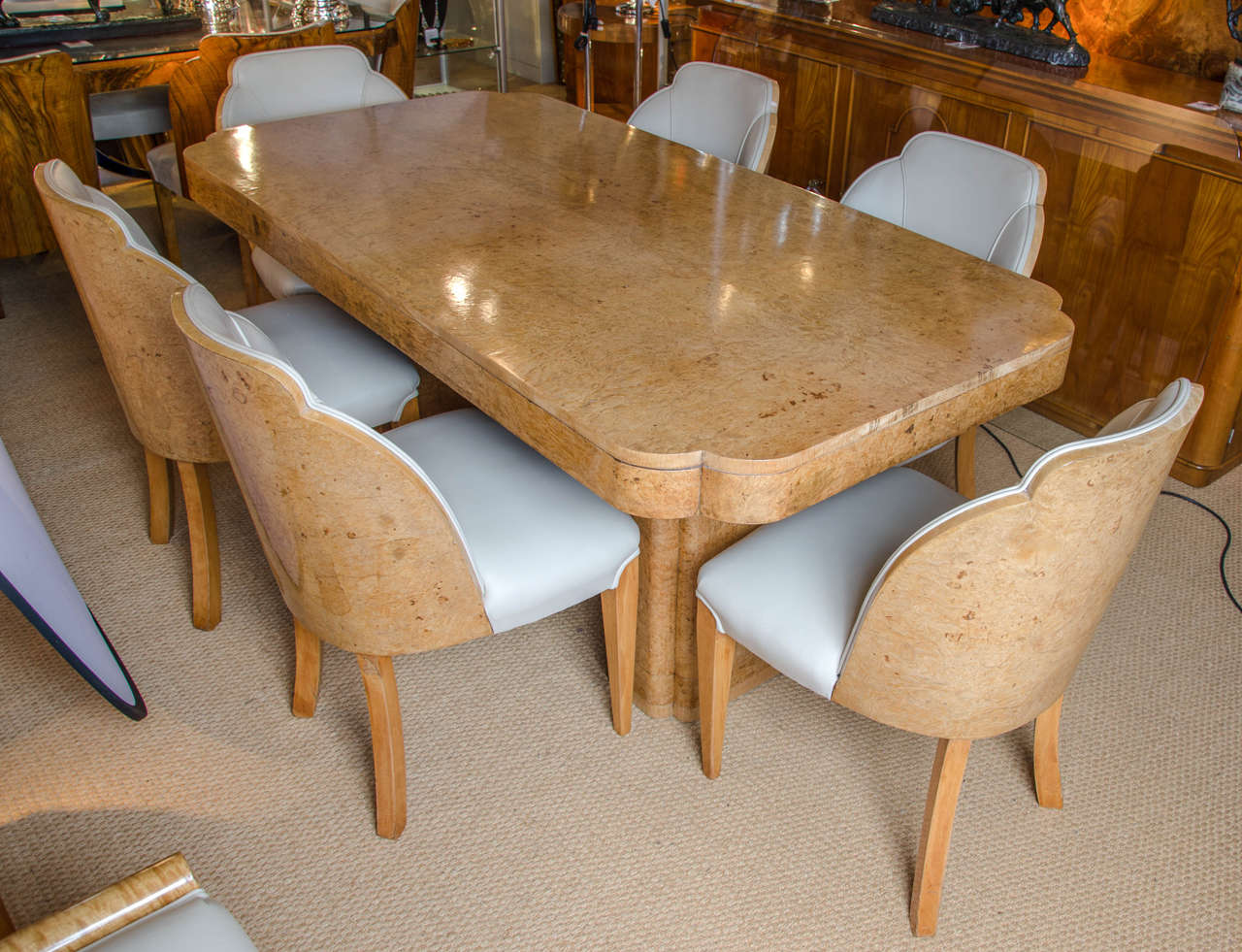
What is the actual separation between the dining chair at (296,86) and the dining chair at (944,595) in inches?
61.4

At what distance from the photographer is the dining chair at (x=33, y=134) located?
286 cm

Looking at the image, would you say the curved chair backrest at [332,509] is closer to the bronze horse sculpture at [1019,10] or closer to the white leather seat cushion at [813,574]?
the white leather seat cushion at [813,574]

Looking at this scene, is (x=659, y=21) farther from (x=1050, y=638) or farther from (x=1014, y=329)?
(x=1050, y=638)

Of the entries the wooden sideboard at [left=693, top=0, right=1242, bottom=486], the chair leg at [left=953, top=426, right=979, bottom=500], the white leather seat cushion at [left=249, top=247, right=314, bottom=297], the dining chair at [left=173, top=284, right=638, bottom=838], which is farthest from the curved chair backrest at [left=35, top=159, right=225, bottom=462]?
the wooden sideboard at [left=693, top=0, right=1242, bottom=486]

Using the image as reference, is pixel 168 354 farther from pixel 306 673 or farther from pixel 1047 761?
pixel 1047 761

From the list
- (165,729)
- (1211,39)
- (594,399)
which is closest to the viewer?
(594,399)

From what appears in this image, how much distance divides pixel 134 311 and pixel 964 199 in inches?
60.3

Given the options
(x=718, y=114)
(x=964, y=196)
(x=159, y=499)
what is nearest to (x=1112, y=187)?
(x=964, y=196)

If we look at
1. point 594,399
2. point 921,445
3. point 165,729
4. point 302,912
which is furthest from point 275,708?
point 921,445

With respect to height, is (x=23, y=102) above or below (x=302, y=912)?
above

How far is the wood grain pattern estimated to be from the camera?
973 millimetres

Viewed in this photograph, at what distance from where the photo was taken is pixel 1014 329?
159cm

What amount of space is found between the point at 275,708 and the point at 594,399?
2.97ft

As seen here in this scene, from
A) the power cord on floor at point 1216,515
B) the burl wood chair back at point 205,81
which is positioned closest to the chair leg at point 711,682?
the power cord on floor at point 1216,515
